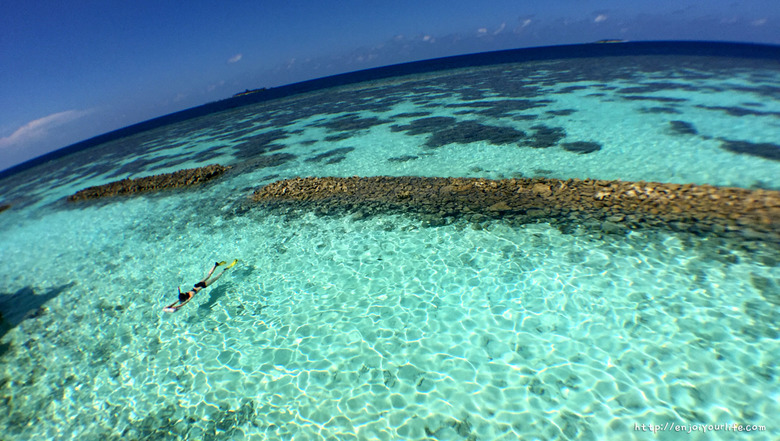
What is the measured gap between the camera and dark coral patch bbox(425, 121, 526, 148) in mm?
21484

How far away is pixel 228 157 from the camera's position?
2830 centimetres

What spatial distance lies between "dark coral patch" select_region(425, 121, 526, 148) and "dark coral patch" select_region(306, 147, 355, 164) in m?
5.62

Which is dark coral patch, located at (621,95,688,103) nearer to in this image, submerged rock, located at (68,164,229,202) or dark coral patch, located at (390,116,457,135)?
dark coral patch, located at (390,116,457,135)

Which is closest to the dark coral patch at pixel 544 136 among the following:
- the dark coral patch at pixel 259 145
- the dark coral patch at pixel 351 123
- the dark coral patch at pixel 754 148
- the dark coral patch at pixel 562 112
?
the dark coral patch at pixel 562 112

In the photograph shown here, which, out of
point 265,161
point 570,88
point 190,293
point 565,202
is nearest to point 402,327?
point 190,293

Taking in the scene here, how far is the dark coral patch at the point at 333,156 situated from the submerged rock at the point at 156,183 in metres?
6.43

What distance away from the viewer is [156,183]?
23.0 metres

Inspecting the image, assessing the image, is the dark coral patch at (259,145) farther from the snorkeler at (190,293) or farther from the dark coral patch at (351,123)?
the snorkeler at (190,293)

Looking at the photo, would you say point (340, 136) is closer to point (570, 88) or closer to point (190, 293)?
point (190, 293)

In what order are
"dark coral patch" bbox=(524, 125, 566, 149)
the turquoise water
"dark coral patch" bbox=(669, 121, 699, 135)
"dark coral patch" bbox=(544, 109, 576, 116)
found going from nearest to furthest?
the turquoise water < "dark coral patch" bbox=(669, 121, 699, 135) < "dark coral patch" bbox=(524, 125, 566, 149) < "dark coral patch" bbox=(544, 109, 576, 116)

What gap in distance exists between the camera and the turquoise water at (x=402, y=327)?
5.95 metres

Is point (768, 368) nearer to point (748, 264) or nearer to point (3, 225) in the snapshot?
point (748, 264)

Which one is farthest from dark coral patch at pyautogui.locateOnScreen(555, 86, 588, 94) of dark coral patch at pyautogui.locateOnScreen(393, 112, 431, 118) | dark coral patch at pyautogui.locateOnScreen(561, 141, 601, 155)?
dark coral patch at pyautogui.locateOnScreen(561, 141, 601, 155)

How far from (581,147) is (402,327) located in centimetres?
1602
